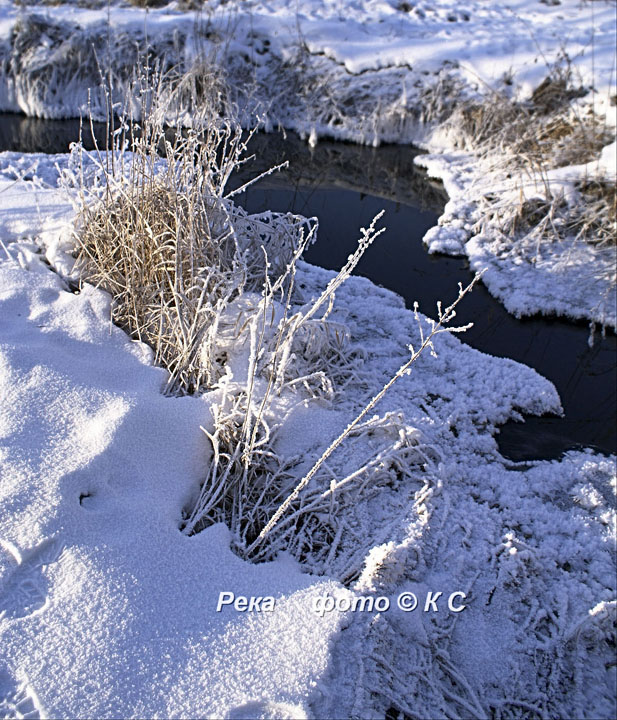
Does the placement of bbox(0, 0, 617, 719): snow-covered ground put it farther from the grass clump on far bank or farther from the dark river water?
the dark river water

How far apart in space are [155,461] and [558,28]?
316 inches

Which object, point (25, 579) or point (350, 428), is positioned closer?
point (25, 579)

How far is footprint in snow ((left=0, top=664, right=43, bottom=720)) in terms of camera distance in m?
1.28

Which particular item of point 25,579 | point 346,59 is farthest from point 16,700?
point 346,59

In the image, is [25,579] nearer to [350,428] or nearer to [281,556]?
[281,556]

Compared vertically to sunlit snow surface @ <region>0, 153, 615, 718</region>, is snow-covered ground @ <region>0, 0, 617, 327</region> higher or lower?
higher

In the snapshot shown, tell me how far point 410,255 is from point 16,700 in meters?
3.78

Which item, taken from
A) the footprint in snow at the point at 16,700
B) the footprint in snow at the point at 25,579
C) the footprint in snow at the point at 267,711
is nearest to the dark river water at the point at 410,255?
the footprint in snow at the point at 267,711

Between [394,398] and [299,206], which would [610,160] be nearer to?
[299,206]

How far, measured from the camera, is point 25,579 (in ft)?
5.01

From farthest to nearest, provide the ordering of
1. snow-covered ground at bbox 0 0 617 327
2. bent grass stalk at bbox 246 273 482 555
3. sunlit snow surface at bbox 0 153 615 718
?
1. snow-covered ground at bbox 0 0 617 327
2. bent grass stalk at bbox 246 273 482 555
3. sunlit snow surface at bbox 0 153 615 718

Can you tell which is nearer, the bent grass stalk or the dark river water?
the bent grass stalk

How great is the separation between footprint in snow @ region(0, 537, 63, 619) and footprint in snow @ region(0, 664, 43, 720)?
158mm

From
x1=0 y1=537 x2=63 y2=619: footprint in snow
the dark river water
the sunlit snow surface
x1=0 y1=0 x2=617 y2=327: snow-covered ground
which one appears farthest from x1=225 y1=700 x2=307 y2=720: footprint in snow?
x1=0 y1=0 x2=617 y2=327: snow-covered ground
